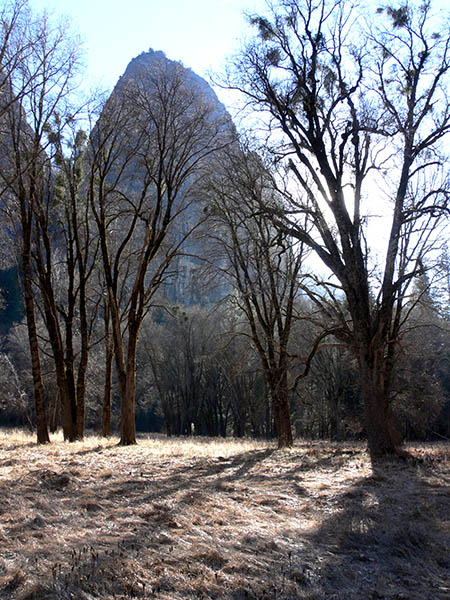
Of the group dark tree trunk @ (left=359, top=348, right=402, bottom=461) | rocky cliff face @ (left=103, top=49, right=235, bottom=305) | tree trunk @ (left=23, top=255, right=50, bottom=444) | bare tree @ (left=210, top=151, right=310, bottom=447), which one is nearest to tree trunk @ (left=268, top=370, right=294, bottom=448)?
bare tree @ (left=210, top=151, right=310, bottom=447)

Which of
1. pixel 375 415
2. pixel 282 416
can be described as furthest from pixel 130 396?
pixel 375 415

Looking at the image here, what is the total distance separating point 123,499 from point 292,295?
9020 mm

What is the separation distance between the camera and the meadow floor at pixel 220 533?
393cm

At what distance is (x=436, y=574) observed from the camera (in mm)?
4461

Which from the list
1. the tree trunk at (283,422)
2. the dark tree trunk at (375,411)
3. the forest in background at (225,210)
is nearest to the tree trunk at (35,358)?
the forest in background at (225,210)

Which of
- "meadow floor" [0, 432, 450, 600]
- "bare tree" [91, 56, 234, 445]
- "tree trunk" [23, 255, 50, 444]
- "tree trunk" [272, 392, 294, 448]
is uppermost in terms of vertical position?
"bare tree" [91, 56, 234, 445]

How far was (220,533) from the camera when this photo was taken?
5.15 metres

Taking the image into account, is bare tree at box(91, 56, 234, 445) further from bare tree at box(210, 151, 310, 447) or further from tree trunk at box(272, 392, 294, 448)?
tree trunk at box(272, 392, 294, 448)

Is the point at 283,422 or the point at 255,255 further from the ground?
the point at 255,255

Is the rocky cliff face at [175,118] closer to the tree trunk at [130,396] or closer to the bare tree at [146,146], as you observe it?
the bare tree at [146,146]

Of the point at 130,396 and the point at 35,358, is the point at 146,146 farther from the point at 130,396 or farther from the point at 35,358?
the point at 130,396

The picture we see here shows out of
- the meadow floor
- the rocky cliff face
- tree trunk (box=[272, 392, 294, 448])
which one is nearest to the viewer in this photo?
the meadow floor

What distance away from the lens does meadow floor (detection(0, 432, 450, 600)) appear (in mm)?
3928

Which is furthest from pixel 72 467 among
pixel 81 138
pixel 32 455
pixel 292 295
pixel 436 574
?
pixel 81 138
